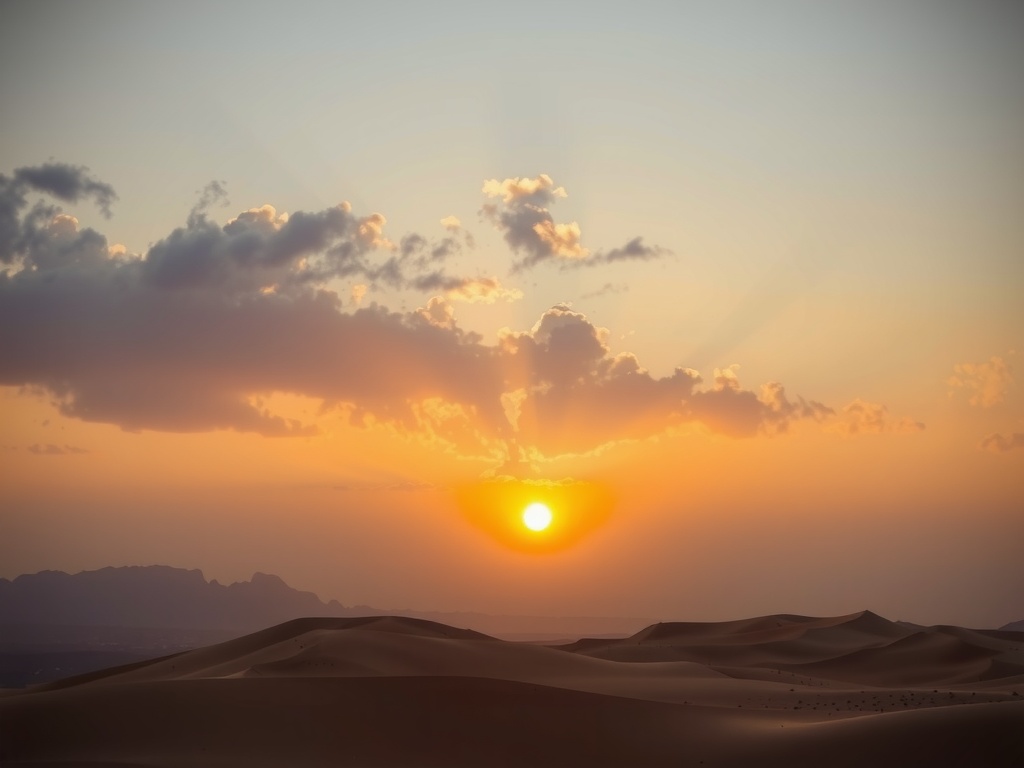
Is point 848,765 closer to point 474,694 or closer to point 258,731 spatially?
point 474,694

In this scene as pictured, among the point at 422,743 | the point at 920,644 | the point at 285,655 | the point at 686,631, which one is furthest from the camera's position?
the point at 686,631

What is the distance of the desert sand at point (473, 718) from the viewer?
22422 mm

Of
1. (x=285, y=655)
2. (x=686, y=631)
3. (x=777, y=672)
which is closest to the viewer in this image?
(x=285, y=655)

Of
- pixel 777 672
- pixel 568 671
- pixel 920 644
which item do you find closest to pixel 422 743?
pixel 568 671

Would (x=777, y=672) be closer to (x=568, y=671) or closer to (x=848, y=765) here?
(x=568, y=671)

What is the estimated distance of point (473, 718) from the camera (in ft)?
88.3

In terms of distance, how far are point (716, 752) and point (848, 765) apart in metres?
3.51

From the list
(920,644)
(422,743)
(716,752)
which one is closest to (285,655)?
(422,743)

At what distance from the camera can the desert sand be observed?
22422mm

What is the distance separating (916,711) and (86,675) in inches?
1401

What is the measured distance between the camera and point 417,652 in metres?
38.4

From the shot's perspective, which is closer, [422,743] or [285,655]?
[422,743]

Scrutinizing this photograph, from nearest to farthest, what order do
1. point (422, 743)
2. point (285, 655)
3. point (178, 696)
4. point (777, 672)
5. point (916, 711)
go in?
point (916, 711) < point (422, 743) < point (178, 696) < point (285, 655) < point (777, 672)

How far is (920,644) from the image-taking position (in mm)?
52469
